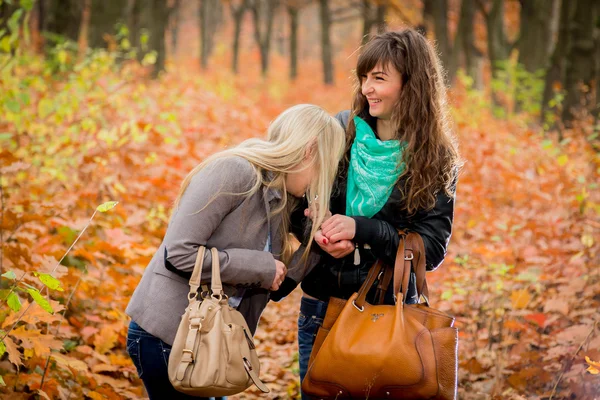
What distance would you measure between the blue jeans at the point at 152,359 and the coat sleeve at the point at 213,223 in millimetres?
304

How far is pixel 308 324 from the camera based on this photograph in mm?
3057

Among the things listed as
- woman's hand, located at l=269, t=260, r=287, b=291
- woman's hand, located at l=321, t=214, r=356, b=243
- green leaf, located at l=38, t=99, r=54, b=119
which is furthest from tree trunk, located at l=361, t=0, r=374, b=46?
woman's hand, located at l=269, t=260, r=287, b=291

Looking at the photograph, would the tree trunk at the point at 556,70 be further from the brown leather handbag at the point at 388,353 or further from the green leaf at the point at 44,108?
the brown leather handbag at the point at 388,353

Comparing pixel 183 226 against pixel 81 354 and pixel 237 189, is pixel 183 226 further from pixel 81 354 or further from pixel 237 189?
pixel 81 354

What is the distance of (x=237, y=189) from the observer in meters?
2.62

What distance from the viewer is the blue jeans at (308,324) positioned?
9.94 ft

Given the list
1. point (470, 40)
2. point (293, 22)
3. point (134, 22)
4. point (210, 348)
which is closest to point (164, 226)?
point (210, 348)

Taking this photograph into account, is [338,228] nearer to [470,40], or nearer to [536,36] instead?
[536,36]

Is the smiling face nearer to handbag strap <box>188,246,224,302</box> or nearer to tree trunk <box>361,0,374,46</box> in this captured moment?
handbag strap <box>188,246,224,302</box>

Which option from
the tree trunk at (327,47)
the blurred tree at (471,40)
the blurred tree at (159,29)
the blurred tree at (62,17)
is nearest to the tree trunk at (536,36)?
the blurred tree at (471,40)

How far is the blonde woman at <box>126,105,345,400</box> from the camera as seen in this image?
2576mm

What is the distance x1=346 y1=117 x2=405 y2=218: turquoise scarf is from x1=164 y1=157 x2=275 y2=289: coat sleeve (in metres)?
0.52

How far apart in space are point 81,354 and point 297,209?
1909 mm

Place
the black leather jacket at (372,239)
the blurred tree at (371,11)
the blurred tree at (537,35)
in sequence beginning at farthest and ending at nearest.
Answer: the blurred tree at (371,11), the blurred tree at (537,35), the black leather jacket at (372,239)
